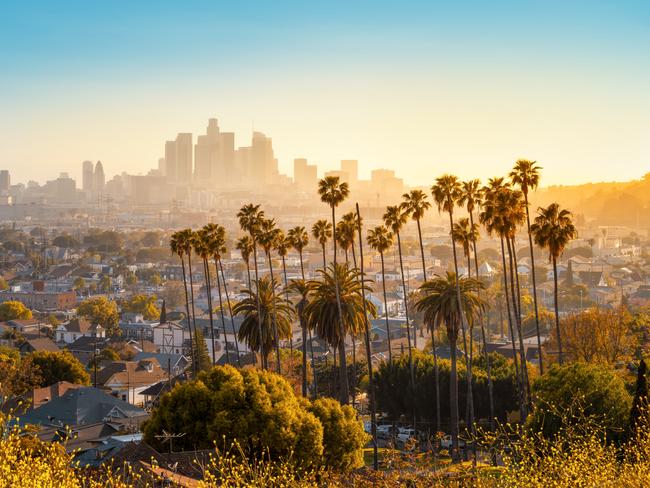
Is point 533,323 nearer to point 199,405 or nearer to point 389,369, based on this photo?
point 389,369

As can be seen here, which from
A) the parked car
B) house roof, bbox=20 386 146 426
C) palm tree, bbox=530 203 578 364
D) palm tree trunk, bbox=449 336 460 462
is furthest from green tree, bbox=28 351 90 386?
palm tree, bbox=530 203 578 364

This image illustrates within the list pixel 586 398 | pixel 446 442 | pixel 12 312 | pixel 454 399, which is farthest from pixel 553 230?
pixel 12 312

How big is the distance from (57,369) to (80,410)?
868 cm

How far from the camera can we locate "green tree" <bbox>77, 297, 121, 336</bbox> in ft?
278

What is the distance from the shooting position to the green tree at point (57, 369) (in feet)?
160

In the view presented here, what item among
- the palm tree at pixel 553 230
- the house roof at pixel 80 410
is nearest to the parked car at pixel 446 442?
the palm tree at pixel 553 230

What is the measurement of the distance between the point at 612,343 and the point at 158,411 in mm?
29521

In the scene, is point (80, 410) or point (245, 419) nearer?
point (245, 419)

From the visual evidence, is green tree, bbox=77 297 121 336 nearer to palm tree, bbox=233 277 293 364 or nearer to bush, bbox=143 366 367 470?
palm tree, bbox=233 277 293 364

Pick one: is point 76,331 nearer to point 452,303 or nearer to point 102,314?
point 102,314

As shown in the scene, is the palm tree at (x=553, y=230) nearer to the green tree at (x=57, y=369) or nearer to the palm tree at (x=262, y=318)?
the palm tree at (x=262, y=318)

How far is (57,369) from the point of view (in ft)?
162

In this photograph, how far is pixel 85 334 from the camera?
8256cm

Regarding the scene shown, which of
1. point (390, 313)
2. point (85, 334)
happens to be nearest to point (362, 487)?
point (85, 334)
